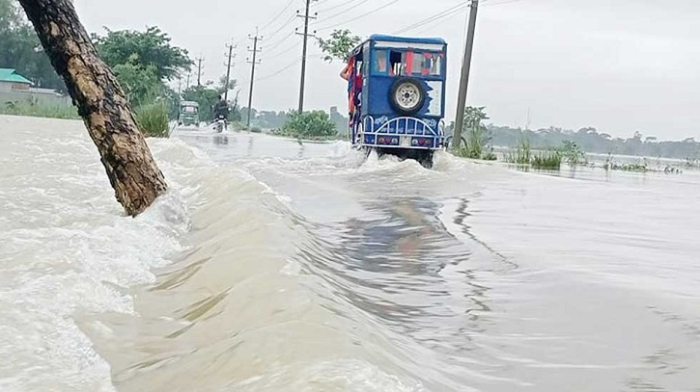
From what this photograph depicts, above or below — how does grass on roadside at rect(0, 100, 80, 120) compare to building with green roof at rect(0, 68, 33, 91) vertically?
below

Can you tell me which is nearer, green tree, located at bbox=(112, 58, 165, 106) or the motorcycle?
the motorcycle

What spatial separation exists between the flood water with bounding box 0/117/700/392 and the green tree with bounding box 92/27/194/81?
4137 centimetres

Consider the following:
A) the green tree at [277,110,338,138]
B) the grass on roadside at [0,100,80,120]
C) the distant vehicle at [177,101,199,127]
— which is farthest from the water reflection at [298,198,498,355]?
the distant vehicle at [177,101,199,127]

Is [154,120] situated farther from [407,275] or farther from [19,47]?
[19,47]

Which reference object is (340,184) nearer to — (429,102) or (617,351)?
(429,102)

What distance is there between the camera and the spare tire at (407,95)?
17.6 m

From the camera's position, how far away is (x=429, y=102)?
17.8 metres

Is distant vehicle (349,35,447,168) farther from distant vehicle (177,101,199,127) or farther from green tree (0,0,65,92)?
green tree (0,0,65,92)

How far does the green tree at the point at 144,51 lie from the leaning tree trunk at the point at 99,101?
135ft

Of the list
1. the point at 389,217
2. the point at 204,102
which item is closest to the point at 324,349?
the point at 389,217

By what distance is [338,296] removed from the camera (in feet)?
15.8

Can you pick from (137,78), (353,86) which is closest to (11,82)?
(137,78)

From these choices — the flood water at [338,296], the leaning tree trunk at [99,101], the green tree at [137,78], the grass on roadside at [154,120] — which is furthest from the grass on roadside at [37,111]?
the leaning tree trunk at [99,101]

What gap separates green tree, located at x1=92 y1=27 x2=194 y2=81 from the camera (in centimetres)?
5000
